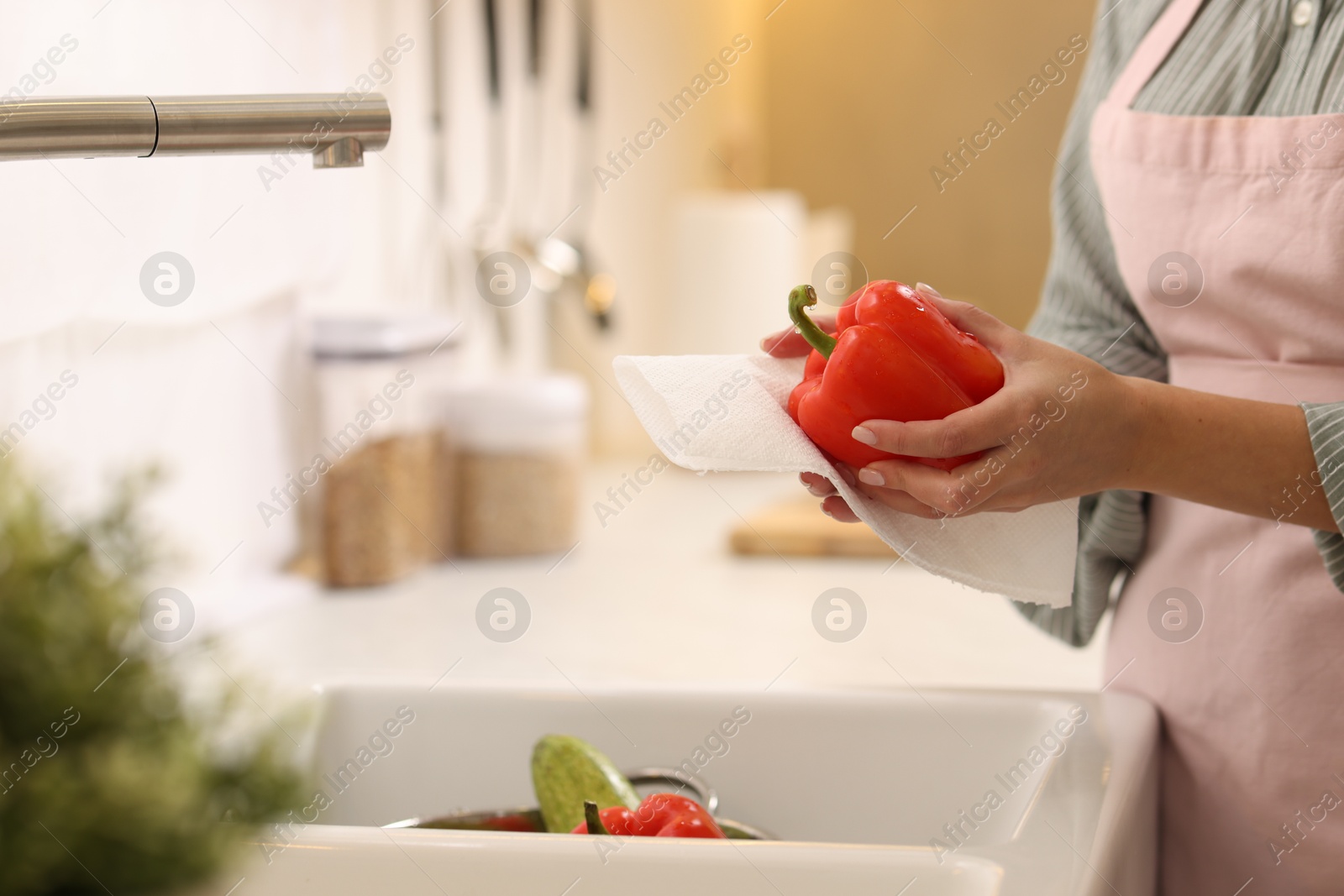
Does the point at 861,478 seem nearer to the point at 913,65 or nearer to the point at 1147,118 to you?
the point at 1147,118

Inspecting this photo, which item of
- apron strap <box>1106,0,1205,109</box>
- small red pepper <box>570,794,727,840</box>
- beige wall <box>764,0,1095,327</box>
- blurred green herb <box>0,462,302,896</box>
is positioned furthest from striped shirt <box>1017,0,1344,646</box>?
beige wall <box>764,0,1095,327</box>

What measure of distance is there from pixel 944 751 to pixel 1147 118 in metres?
0.31

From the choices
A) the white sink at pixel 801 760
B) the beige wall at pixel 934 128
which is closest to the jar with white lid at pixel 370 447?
the white sink at pixel 801 760

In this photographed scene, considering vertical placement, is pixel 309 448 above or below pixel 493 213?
below

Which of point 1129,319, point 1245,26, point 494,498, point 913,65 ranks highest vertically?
point 913,65

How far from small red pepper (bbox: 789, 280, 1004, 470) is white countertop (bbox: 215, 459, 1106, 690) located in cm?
51

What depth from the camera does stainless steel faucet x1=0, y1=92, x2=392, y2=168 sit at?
1.15 ft

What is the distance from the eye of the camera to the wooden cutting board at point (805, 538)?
5.11 feet

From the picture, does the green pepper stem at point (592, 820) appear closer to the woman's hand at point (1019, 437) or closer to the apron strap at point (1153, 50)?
the woman's hand at point (1019, 437)

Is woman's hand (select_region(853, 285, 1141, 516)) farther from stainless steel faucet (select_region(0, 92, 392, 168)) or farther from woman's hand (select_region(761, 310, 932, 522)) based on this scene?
stainless steel faucet (select_region(0, 92, 392, 168))

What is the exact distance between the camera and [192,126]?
36 cm

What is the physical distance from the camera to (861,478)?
0.46 meters

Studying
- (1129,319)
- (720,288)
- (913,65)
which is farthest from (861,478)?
(913,65)

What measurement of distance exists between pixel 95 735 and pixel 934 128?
9.11ft
